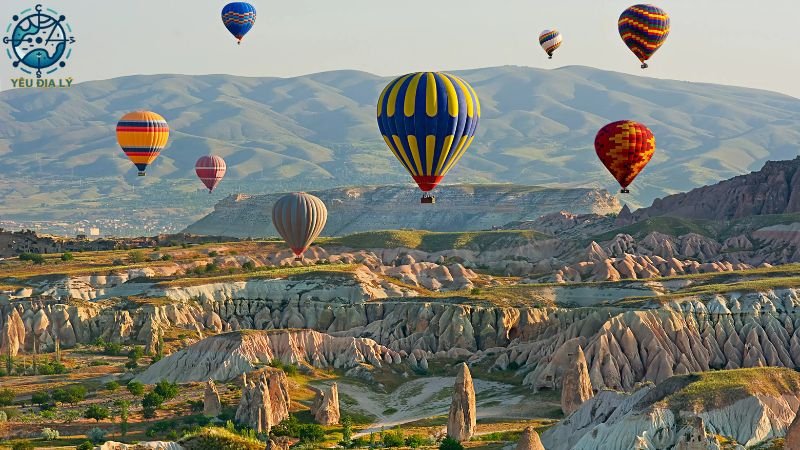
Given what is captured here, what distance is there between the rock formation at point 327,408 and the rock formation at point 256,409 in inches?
231

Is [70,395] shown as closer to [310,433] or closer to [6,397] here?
[6,397]

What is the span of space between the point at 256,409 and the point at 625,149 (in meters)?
64.8

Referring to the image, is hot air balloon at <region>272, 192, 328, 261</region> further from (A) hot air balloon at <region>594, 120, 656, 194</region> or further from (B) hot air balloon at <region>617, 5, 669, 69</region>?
(B) hot air balloon at <region>617, 5, 669, 69</region>

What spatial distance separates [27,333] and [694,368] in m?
63.2

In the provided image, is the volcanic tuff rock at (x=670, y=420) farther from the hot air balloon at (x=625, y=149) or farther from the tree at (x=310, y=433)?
the hot air balloon at (x=625, y=149)

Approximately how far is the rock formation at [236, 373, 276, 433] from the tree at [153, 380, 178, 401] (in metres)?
10.7

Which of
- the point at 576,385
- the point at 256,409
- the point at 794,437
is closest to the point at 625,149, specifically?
the point at 576,385

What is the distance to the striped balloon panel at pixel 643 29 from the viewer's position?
168m

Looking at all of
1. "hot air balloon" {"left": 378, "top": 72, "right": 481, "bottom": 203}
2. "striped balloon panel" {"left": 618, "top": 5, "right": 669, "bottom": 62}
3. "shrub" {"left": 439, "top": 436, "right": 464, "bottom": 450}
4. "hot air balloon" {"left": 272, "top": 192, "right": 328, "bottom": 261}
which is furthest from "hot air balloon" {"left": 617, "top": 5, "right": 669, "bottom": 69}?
"shrub" {"left": 439, "top": 436, "right": 464, "bottom": 450}

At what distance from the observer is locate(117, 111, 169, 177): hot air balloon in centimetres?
18988

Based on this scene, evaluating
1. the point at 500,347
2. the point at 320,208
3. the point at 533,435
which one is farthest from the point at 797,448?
the point at 320,208

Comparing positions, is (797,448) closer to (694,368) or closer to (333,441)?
(333,441)

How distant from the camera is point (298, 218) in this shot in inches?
6629

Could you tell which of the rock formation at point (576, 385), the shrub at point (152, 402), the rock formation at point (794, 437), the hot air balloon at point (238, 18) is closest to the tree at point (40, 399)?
the shrub at point (152, 402)
